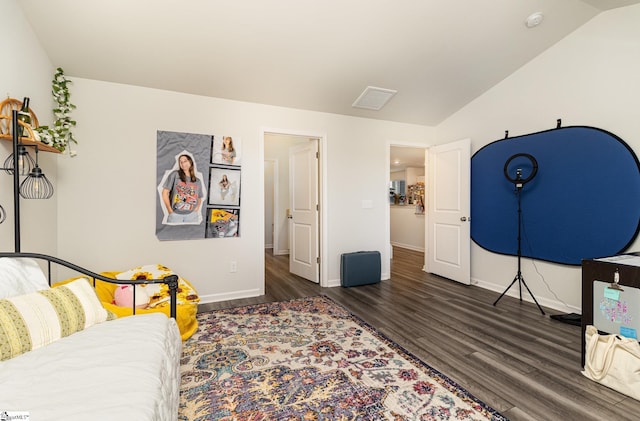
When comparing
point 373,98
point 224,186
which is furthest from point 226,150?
point 373,98

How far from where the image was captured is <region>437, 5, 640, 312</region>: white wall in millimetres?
2717

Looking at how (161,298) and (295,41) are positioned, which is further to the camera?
(295,41)

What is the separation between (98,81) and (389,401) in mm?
3795

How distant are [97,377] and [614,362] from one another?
2807 mm

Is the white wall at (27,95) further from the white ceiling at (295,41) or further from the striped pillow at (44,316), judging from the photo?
the striped pillow at (44,316)

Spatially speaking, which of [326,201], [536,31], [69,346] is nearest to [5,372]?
[69,346]

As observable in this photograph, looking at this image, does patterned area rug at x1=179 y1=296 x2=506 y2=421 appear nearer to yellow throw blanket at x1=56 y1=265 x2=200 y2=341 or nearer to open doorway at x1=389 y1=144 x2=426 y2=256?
yellow throw blanket at x1=56 y1=265 x2=200 y2=341

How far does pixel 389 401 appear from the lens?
172 cm

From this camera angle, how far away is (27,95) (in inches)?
87.4

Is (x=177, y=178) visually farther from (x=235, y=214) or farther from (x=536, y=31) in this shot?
(x=536, y=31)

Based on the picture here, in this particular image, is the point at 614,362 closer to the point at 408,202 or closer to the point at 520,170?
the point at 520,170

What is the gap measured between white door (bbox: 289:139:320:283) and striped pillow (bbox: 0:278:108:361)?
285cm

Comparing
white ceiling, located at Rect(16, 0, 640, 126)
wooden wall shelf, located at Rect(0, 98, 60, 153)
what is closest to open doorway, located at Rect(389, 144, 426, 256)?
white ceiling, located at Rect(16, 0, 640, 126)

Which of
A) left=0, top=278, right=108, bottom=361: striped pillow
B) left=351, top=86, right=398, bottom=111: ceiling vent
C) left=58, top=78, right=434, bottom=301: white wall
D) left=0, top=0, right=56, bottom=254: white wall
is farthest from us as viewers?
left=351, top=86, right=398, bottom=111: ceiling vent
